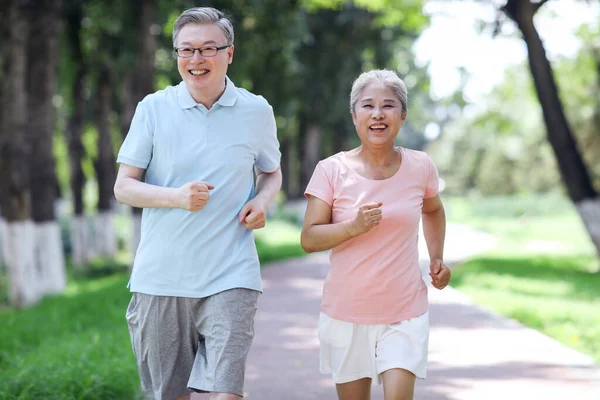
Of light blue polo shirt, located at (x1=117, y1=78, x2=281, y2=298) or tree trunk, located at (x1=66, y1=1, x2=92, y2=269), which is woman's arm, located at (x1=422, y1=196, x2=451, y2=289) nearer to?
light blue polo shirt, located at (x1=117, y1=78, x2=281, y2=298)

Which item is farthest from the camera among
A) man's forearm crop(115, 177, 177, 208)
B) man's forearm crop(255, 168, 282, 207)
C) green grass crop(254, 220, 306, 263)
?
green grass crop(254, 220, 306, 263)

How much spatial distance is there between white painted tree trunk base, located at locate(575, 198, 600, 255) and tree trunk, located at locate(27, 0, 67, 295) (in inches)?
368

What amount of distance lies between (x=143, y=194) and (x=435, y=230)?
151 centimetres

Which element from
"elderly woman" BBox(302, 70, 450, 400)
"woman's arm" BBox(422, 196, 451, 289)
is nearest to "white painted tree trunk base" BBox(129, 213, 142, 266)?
"woman's arm" BBox(422, 196, 451, 289)

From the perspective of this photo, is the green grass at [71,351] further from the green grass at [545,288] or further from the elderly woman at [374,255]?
the green grass at [545,288]

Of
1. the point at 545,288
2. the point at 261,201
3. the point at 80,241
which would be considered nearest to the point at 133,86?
the point at 545,288

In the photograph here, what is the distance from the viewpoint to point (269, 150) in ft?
14.9

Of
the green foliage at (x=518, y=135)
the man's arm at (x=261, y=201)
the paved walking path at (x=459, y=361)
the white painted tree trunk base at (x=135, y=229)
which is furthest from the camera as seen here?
the green foliage at (x=518, y=135)

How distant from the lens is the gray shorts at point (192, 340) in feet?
13.6

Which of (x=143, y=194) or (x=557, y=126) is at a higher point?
(x=143, y=194)

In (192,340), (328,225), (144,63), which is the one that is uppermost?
(144,63)

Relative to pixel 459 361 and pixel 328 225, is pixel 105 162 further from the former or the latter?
pixel 328 225

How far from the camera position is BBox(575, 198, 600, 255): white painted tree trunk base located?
1734cm

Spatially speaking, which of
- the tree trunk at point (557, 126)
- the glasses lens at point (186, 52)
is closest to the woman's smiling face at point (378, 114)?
the glasses lens at point (186, 52)
